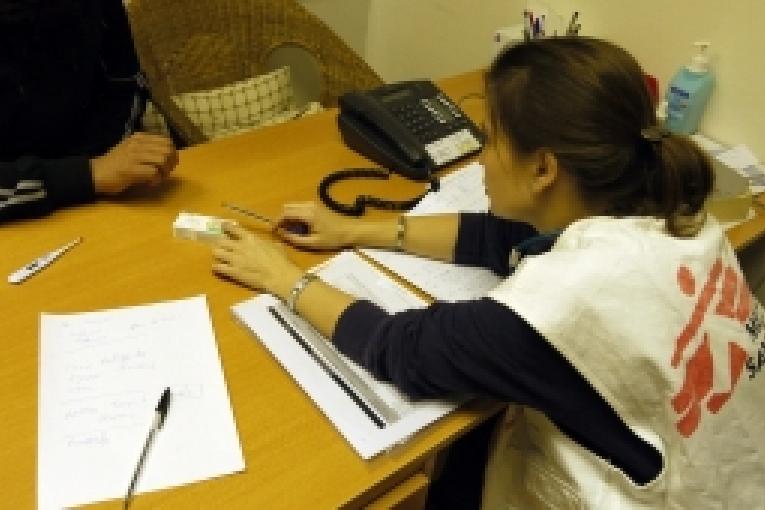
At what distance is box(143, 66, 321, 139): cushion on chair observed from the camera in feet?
5.94

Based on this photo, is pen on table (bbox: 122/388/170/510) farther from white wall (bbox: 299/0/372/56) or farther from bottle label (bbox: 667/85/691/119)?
white wall (bbox: 299/0/372/56)

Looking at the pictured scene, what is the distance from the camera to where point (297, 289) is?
98cm

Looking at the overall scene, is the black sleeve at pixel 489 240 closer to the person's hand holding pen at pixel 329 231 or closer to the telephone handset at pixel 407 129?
the person's hand holding pen at pixel 329 231

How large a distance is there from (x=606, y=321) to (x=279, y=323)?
0.44 m

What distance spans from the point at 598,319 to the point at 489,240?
0.37 metres

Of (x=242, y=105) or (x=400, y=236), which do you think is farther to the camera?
(x=242, y=105)

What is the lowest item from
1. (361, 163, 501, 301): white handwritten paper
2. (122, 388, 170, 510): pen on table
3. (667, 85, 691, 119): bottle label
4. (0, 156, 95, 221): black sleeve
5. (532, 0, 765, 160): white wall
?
(122, 388, 170, 510): pen on table

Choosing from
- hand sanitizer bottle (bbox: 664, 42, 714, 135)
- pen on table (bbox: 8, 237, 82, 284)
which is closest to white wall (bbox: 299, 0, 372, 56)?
hand sanitizer bottle (bbox: 664, 42, 714, 135)

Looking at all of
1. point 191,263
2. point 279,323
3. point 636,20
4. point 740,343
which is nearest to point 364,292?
point 279,323

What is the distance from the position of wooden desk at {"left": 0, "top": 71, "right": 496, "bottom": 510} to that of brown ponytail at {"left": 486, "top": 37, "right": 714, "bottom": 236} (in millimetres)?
332

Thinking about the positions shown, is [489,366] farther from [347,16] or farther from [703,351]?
[347,16]

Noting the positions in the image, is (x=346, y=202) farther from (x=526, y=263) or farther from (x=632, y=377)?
(x=632, y=377)

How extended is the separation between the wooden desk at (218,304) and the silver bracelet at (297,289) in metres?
0.07

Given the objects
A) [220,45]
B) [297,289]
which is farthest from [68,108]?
[297,289]
